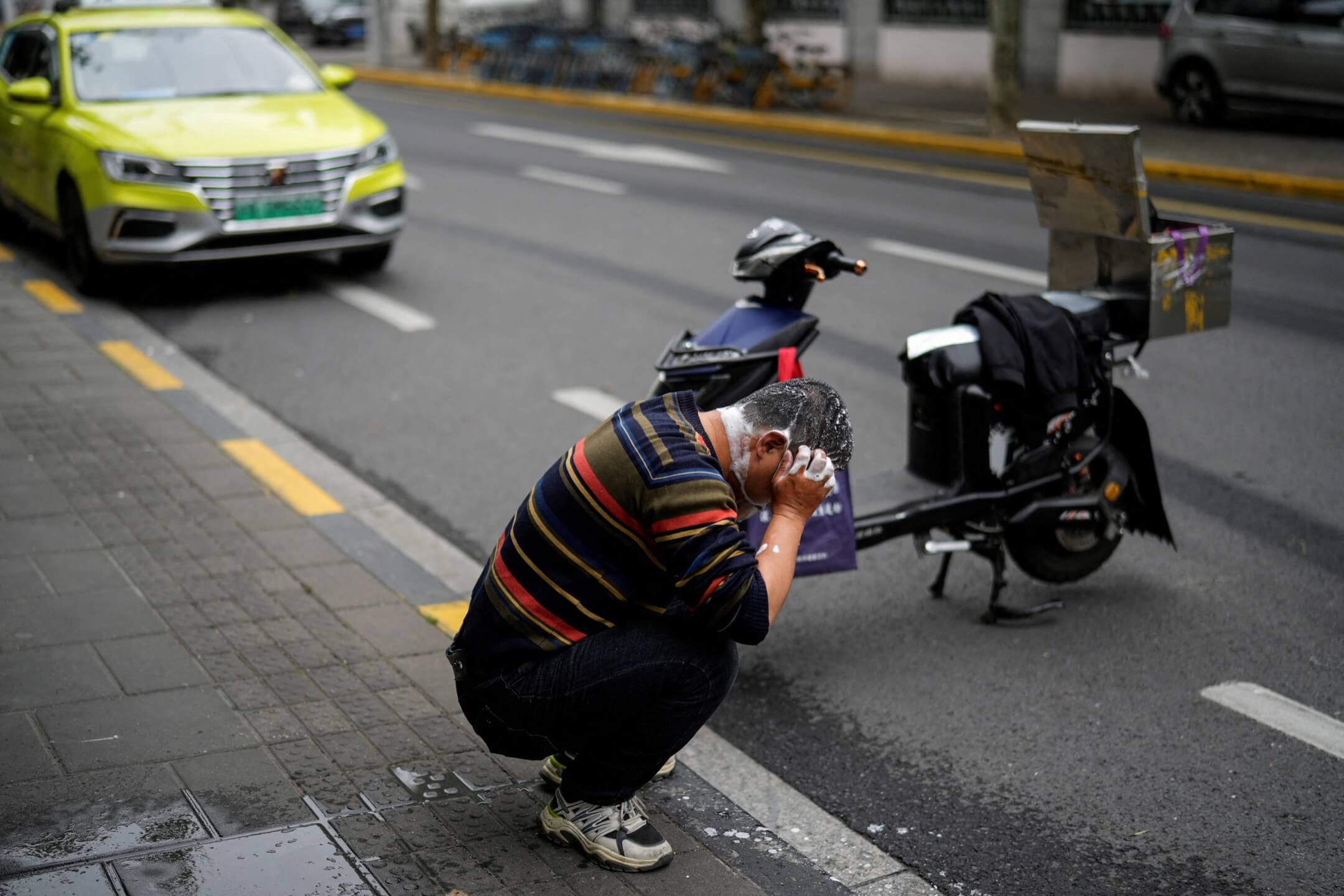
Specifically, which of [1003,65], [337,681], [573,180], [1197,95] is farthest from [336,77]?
[1197,95]

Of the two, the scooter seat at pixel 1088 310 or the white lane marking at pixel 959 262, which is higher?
the scooter seat at pixel 1088 310

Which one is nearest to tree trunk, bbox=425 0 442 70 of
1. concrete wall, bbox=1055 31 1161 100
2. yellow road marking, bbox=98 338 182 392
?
concrete wall, bbox=1055 31 1161 100

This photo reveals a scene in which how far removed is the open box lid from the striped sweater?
225 centimetres

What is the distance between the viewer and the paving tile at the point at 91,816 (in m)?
3.40

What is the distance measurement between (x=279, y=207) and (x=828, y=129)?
11281 mm

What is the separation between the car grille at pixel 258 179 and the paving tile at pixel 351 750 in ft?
19.8

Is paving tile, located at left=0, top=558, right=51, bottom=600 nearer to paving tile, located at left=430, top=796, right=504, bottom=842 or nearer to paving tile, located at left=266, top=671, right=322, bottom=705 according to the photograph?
paving tile, located at left=266, top=671, right=322, bottom=705

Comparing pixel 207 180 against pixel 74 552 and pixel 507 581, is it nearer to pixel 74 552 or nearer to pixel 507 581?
pixel 74 552

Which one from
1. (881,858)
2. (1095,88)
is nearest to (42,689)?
(881,858)

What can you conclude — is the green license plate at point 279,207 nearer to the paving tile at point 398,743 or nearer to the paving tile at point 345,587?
the paving tile at point 345,587

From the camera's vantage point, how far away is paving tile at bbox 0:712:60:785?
3754mm

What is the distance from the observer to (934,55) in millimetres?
25969

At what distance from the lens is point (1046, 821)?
3838 mm

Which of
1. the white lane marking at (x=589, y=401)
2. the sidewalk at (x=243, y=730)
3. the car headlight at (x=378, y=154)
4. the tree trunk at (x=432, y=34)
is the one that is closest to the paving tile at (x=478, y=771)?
the sidewalk at (x=243, y=730)
